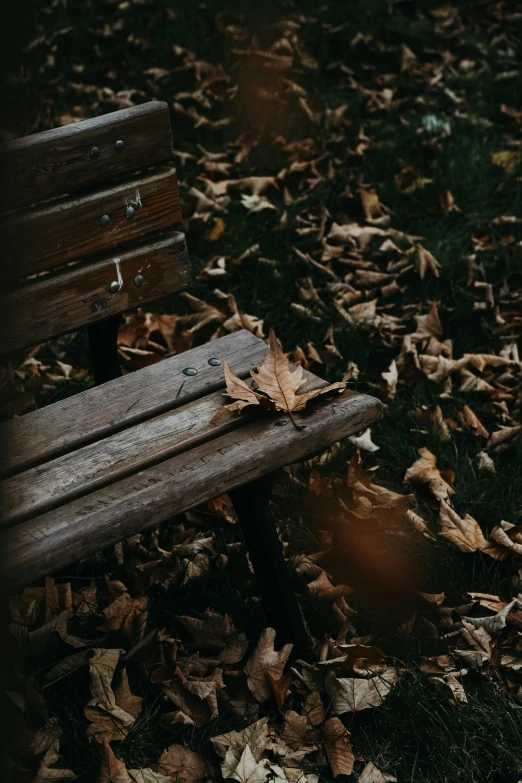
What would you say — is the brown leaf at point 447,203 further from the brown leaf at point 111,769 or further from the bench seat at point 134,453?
the brown leaf at point 111,769

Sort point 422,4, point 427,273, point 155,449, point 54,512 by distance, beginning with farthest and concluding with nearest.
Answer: point 422,4 → point 427,273 → point 155,449 → point 54,512

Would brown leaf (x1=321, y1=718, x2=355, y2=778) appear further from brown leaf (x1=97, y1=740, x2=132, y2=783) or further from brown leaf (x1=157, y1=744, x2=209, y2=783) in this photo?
brown leaf (x1=97, y1=740, x2=132, y2=783)

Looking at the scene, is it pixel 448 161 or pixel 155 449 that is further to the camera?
pixel 448 161

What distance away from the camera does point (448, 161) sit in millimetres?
3986

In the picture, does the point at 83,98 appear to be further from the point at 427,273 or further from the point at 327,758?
the point at 327,758

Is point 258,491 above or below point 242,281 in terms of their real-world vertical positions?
above

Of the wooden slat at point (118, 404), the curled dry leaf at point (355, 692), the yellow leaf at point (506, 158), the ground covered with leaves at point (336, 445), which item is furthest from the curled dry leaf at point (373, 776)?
the yellow leaf at point (506, 158)

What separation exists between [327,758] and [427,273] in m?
2.01

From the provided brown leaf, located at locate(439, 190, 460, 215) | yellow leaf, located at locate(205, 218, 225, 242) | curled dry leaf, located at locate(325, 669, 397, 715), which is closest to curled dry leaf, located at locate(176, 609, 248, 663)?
curled dry leaf, located at locate(325, 669, 397, 715)

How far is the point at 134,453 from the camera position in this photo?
5.64 ft

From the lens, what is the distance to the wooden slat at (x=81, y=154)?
1.90 m

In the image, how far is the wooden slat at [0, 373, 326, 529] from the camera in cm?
160


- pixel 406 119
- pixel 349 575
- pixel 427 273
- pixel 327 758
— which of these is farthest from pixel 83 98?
pixel 327 758

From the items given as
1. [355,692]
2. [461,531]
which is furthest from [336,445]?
[355,692]
